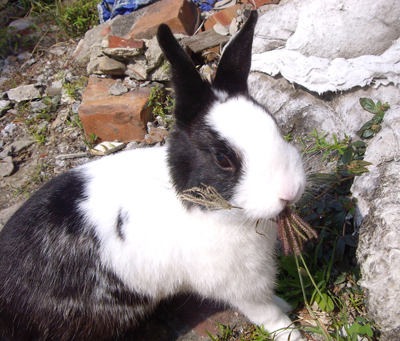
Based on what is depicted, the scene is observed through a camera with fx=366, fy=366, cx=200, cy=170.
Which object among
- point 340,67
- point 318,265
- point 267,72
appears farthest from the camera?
→ point 267,72

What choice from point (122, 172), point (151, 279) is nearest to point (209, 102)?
point (122, 172)

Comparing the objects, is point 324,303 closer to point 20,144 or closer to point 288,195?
point 288,195

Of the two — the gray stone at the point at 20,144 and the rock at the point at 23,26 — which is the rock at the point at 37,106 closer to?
the gray stone at the point at 20,144

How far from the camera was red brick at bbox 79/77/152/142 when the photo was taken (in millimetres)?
4039

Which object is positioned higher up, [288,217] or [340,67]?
[288,217]

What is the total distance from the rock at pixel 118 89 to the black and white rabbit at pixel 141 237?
6.72 ft

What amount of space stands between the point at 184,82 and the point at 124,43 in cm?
285

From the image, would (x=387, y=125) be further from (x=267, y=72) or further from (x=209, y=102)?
(x=209, y=102)

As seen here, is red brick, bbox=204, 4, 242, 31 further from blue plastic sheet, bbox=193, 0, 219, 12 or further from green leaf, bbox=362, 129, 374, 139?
green leaf, bbox=362, 129, 374, 139

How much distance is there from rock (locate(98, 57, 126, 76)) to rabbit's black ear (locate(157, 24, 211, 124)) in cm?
277

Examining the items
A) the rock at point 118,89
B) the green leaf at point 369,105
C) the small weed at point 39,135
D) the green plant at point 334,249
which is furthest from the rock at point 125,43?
the green leaf at point 369,105

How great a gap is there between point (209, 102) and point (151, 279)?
3.75 feet

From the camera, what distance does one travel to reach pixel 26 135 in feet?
15.0

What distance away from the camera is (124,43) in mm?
4453
